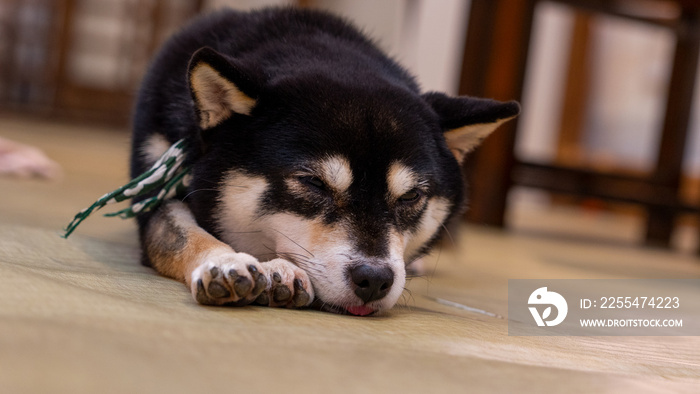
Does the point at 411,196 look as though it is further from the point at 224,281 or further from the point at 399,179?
the point at 224,281

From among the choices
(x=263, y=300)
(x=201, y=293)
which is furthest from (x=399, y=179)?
(x=201, y=293)

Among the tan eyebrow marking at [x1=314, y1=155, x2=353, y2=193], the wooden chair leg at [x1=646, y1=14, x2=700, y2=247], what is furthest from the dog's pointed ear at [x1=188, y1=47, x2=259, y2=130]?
the wooden chair leg at [x1=646, y1=14, x2=700, y2=247]

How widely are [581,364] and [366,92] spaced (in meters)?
0.77

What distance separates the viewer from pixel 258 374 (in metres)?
0.85

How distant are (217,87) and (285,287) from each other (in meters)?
0.50

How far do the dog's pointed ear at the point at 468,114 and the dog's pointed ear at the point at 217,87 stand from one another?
526mm

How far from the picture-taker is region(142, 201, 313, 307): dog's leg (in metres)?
1.23

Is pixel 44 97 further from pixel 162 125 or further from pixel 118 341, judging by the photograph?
pixel 118 341

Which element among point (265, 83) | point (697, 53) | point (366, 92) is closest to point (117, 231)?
point (265, 83)

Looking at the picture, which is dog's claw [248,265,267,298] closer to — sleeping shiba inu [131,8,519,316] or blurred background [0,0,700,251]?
sleeping shiba inu [131,8,519,316]

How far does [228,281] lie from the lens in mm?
1224

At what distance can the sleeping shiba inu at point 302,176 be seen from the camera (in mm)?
1369

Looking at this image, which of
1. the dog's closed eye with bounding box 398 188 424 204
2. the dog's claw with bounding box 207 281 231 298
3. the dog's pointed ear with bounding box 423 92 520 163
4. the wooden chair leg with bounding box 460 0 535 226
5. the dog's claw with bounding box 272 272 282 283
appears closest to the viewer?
the dog's claw with bounding box 207 281 231 298

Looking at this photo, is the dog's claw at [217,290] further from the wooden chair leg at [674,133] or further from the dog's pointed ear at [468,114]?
the wooden chair leg at [674,133]
